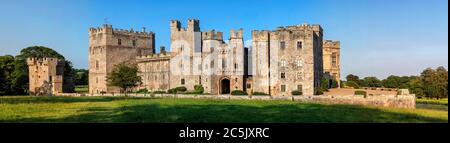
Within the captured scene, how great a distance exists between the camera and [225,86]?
175 ft

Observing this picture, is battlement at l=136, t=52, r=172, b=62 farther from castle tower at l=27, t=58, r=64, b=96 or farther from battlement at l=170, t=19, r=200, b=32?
castle tower at l=27, t=58, r=64, b=96

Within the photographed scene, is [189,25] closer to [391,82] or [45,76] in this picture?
[45,76]

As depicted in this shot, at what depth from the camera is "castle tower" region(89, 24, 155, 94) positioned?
66.3 m

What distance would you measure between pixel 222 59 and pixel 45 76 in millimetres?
28069

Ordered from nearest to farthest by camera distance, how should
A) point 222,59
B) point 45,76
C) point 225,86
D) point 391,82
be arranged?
point 222,59, point 225,86, point 45,76, point 391,82

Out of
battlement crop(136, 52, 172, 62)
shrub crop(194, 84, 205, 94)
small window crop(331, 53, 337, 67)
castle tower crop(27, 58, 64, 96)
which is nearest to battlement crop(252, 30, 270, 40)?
shrub crop(194, 84, 205, 94)

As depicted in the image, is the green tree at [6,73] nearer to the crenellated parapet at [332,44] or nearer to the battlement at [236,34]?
the battlement at [236,34]

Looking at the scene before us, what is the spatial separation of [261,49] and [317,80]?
7783 mm

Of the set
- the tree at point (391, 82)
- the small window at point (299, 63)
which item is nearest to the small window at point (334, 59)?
the small window at point (299, 63)

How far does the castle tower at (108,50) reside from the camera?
218ft

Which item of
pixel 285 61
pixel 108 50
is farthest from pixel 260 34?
pixel 108 50

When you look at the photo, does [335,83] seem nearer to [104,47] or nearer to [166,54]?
[166,54]

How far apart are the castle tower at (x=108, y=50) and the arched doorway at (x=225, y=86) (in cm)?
2182
